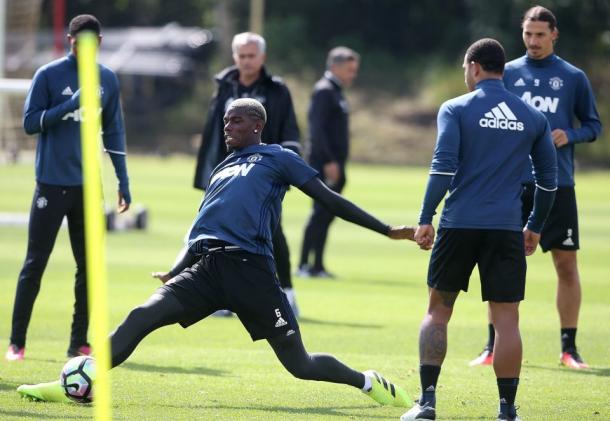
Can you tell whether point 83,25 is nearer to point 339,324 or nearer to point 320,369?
point 320,369

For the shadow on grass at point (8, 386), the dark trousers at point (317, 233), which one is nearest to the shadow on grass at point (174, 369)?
the shadow on grass at point (8, 386)

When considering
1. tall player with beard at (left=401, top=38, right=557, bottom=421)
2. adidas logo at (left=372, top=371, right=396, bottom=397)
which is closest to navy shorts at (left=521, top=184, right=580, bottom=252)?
tall player with beard at (left=401, top=38, right=557, bottom=421)

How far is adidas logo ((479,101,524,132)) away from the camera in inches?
281

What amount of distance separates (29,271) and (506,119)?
4061mm

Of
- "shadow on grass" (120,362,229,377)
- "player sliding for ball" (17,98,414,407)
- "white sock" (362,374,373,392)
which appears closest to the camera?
"player sliding for ball" (17,98,414,407)

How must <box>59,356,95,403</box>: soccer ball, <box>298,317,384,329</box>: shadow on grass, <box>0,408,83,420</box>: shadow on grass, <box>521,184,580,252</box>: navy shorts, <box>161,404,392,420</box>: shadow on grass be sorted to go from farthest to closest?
<box>298,317,384,329</box>: shadow on grass → <box>521,184,580,252</box>: navy shorts → <box>161,404,392,420</box>: shadow on grass → <box>59,356,95,403</box>: soccer ball → <box>0,408,83,420</box>: shadow on grass

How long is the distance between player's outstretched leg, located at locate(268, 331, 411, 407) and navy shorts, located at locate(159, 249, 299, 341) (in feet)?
0.30

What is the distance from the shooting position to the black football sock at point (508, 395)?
7164 mm

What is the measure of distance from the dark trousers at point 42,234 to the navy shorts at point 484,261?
10.7 ft

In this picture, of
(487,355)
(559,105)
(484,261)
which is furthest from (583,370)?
(484,261)

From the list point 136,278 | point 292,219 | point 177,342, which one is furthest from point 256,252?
point 292,219

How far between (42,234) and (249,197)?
8.92 ft

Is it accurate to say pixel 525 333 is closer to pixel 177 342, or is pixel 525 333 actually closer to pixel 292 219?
pixel 177 342

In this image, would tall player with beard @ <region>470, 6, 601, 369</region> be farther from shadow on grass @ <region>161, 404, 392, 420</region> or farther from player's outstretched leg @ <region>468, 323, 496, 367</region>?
shadow on grass @ <region>161, 404, 392, 420</region>
